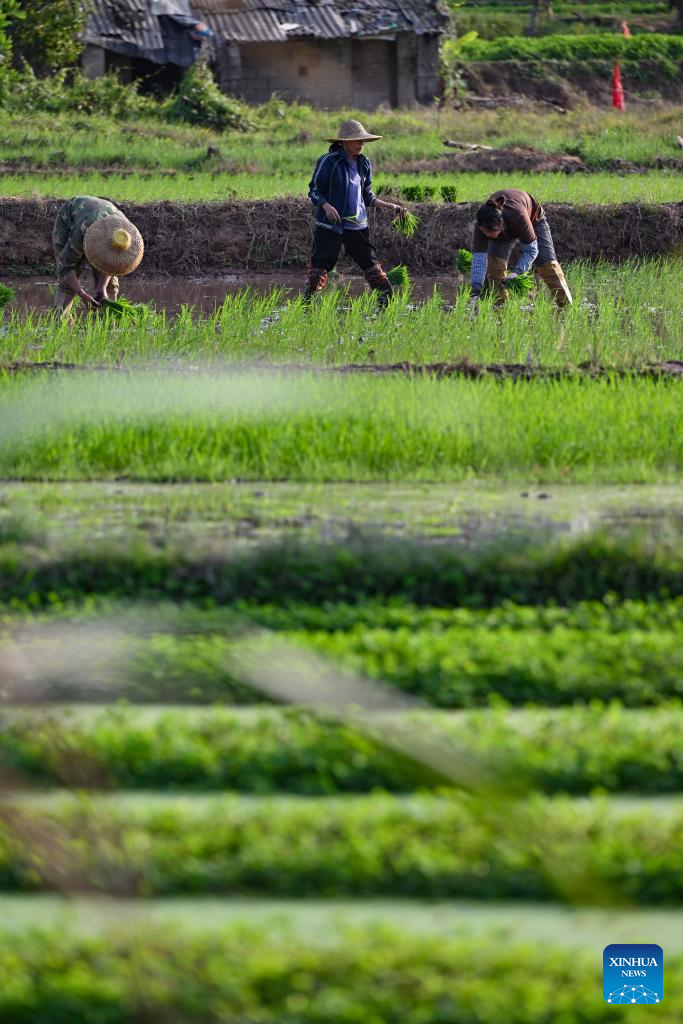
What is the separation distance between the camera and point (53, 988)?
8.61ft

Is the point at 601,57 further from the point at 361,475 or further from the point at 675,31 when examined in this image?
the point at 361,475

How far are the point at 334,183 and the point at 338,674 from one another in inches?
249

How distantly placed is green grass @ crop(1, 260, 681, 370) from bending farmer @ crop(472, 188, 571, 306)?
0.18 meters

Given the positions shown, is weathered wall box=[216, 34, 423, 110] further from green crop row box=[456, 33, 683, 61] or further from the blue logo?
the blue logo

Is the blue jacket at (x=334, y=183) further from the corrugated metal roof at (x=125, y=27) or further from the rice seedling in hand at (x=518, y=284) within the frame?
the corrugated metal roof at (x=125, y=27)

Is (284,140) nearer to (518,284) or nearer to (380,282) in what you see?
(380,282)

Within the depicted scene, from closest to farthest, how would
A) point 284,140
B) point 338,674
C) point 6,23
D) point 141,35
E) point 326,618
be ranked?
point 338,674, point 326,618, point 284,140, point 6,23, point 141,35

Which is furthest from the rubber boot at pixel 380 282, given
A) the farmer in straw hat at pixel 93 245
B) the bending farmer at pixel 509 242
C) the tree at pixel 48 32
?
the tree at pixel 48 32

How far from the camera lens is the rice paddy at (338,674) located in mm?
2625

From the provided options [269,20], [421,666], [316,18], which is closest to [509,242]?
[421,666]

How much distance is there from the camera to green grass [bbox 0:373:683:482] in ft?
19.0

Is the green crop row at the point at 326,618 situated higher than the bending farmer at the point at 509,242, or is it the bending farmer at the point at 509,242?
the bending farmer at the point at 509,242

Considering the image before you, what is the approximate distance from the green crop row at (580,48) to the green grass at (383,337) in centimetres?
2454

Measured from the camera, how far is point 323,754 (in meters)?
3.41
